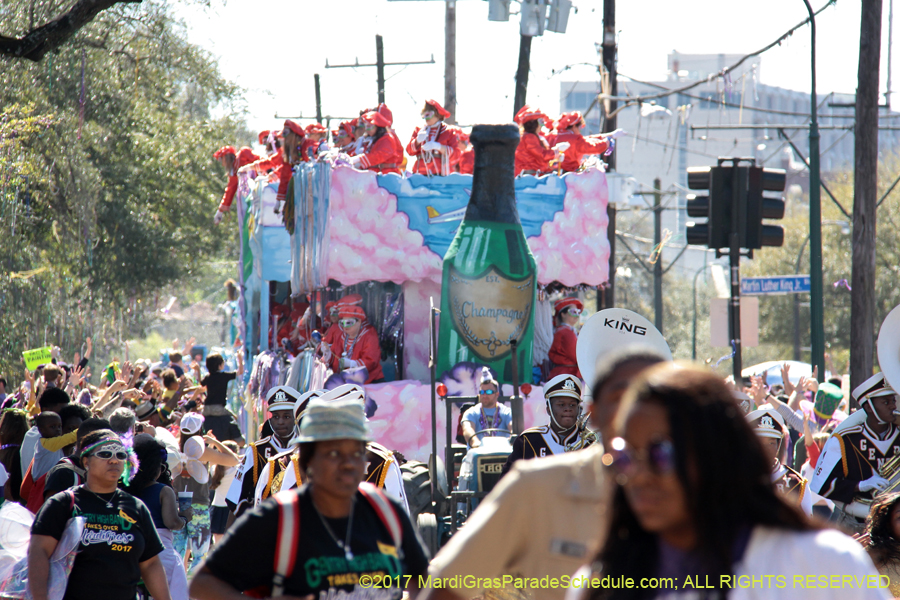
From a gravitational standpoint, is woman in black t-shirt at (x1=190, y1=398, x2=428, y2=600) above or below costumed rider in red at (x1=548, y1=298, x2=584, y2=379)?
above

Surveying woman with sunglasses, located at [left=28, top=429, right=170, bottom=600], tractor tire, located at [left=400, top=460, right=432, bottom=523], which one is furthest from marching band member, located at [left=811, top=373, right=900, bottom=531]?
woman with sunglasses, located at [left=28, top=429, right=170, bottom=600]

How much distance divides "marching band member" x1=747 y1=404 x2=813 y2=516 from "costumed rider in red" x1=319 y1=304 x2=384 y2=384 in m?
7.74

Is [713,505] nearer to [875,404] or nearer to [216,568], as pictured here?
[216,568]

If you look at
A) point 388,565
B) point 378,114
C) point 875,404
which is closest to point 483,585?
point 388,565

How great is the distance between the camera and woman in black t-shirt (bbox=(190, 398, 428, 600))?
311 cm

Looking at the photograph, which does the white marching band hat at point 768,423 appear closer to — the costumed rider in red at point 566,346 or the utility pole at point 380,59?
the costumed rider in red at point 566,346

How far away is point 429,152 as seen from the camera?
49.5ft

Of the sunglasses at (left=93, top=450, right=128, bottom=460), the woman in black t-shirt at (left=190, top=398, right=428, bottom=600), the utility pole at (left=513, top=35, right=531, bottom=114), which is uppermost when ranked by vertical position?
the utility pole at (left=513, top=35, right=531, bottom=114)

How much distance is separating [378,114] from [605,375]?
12460 mm

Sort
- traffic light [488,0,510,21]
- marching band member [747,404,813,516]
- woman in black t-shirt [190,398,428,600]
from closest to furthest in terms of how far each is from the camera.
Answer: woman in black t-shirt [190,398,428,600] → marching band member [747,404,813,516] → traffic light [488,0,510,21]

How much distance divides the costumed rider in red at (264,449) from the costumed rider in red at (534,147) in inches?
342

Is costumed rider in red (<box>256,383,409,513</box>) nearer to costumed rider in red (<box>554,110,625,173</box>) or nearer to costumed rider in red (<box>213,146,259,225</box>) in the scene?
costumed rider in red (<box>554,110,625,173</box>)

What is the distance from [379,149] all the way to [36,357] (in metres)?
5.27

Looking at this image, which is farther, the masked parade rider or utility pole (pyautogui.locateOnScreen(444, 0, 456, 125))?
utility pole (pyautogui.locateOnScreen(444, 0, 456, 125))
